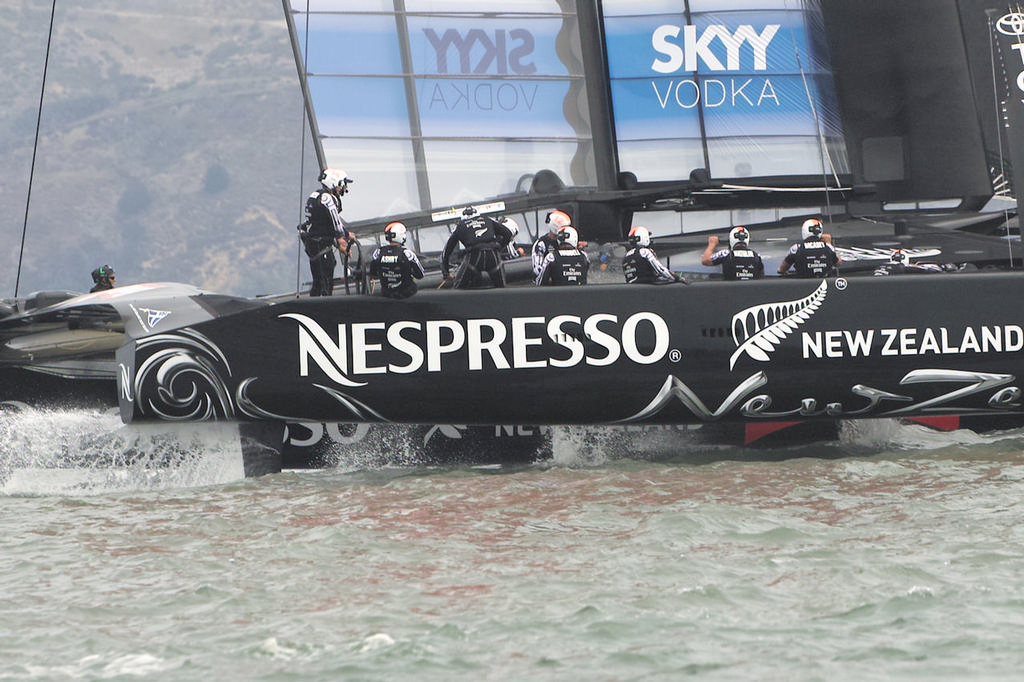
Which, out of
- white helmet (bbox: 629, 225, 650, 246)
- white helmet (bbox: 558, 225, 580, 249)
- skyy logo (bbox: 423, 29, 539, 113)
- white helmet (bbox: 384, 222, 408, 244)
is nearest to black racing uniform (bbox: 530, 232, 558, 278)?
white helmet (bbox: 558, 225, 580, 249)

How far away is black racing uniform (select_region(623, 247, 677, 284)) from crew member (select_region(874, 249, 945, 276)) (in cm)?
129

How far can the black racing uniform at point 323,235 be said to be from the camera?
726 centimetres

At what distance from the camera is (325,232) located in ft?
24.0

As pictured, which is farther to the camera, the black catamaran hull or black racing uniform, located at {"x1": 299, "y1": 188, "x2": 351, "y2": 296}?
black racing uniform, located at {"x1": 299, "y1": 188, "x2": 351, "y2": 296}

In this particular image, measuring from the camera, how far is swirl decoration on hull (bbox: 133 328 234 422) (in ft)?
21.4

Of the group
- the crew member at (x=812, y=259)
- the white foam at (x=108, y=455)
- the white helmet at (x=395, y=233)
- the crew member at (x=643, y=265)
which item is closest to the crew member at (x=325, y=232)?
the white helmet at (x=395, y=233)

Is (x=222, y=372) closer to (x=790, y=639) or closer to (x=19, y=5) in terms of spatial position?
(x=790, y=639)

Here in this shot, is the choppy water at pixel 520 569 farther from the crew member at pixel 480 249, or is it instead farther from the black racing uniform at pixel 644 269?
the crew member at pixel 480 249

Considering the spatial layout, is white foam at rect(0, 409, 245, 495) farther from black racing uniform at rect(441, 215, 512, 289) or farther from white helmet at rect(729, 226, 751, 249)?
white helmet at rect(729, 226, 751, 249)

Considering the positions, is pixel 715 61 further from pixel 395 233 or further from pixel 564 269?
pixel 395 233

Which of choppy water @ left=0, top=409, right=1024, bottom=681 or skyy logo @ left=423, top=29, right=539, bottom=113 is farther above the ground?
skyy logo @ left=423, top=29, right=539, bottom=113

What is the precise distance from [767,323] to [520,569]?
95.2 inches

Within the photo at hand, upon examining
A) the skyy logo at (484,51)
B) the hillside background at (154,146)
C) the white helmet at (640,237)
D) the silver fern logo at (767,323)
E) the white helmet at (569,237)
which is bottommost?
the silver fern logo at (767,323)

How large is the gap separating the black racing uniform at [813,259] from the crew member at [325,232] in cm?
237
